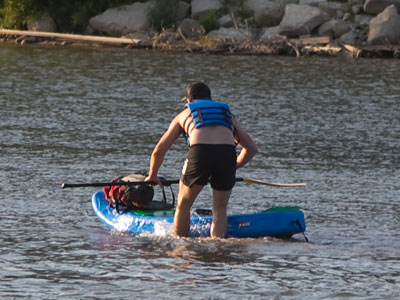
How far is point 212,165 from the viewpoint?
1018 centimetres

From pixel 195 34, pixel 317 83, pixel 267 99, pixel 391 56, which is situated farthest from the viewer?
pixel 195 34

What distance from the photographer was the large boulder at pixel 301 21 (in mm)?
37562

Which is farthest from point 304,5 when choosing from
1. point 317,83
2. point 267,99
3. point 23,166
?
point 23,166

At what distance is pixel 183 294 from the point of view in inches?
340

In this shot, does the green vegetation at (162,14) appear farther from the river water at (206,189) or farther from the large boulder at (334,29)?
the river water at (206,189)

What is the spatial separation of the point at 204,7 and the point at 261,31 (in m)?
2.88

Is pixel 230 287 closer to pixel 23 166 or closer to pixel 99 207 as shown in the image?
pixel 99 207

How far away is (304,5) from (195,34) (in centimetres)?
418

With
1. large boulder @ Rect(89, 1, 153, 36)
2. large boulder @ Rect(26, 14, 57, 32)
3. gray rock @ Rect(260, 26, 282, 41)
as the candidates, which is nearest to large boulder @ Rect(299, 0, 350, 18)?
gray rock @ Rect(260, 26, 282, 41)

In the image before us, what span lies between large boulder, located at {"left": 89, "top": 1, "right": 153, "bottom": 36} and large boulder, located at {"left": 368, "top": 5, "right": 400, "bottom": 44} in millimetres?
A: 8672

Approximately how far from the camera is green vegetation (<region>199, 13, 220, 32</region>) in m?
39.4

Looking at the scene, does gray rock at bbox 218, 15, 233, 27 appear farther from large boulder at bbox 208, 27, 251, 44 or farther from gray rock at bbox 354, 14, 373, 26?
gray rock at bbox 354, 14, 373, 26

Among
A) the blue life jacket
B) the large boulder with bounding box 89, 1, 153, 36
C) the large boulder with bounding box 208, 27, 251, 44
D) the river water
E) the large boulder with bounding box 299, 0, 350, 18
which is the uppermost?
the large boulder with bounding box 299, 0, 350, 18

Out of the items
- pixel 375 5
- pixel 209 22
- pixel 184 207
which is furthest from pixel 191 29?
pixel 184 207
